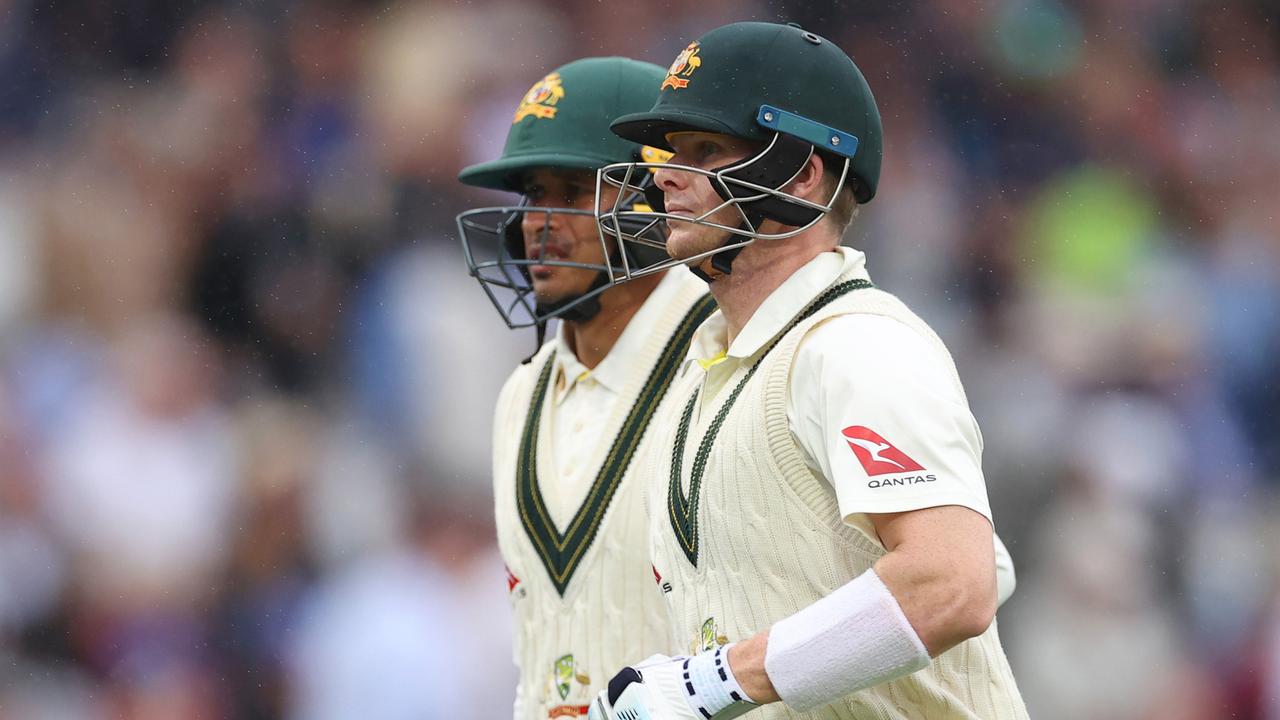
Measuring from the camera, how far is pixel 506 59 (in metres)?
7.30

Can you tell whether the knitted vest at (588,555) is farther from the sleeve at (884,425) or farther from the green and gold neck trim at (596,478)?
the sleeve at (884,425)

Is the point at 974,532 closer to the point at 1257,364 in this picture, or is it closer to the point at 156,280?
the point at 156,280

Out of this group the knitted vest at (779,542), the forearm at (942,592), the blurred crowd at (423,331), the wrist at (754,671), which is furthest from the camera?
the blurred crowd at (423,331)

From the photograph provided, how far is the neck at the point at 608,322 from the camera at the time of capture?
3.92m

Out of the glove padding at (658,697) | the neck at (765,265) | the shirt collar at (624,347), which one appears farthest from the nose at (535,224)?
the glove padding at (658,697)

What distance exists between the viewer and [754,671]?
99.9 inches

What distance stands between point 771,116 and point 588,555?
1.24 m

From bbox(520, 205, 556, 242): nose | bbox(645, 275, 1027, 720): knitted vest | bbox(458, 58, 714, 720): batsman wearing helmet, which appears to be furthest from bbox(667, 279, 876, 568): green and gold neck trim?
bbox(520, 205, 556, 242): nose

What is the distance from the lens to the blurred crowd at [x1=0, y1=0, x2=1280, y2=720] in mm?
5902

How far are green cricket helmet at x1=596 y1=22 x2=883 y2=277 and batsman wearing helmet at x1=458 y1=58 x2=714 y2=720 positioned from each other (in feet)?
2.06

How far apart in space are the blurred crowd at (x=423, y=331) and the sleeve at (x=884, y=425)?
3.30m

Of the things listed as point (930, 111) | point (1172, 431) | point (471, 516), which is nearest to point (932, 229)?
point (930, 111)

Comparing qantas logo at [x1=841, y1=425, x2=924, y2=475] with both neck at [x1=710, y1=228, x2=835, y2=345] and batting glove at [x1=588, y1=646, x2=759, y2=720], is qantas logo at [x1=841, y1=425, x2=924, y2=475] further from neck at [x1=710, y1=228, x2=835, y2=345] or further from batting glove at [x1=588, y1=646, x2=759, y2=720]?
neck at [x1=710, y1=228, x2=835, y2=345]

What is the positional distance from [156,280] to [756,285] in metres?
4.31
